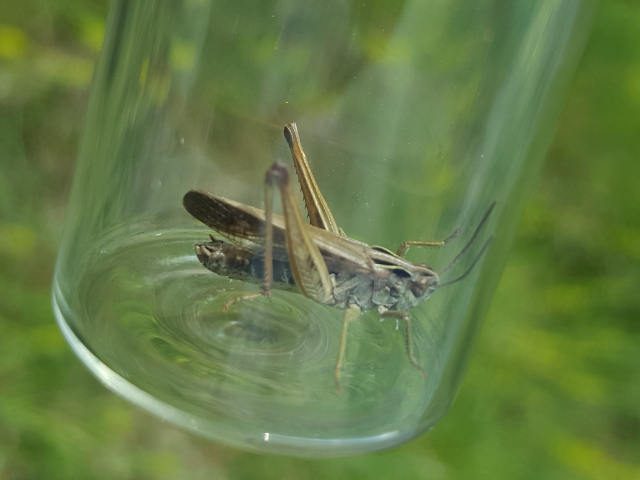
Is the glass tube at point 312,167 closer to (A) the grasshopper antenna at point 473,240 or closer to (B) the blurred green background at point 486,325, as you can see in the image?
(A) the grasshopper antenna at point 473,240

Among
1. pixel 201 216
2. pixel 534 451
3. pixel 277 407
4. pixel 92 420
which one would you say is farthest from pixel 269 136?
pixel 534 451

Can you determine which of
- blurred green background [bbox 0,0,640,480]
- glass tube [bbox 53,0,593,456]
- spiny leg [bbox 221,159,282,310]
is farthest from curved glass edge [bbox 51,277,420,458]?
blurred green background [bbox 0,0,640,480]

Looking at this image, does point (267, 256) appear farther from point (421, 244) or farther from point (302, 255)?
point (421, 244)

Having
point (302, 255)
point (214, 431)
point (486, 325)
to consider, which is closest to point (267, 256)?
point (302, 255)

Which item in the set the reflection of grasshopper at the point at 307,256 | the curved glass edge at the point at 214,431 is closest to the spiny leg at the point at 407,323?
the reflection of grasshopper at the point at 307,256

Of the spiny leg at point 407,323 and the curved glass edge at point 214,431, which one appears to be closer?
the curved glass edge at point 214,431

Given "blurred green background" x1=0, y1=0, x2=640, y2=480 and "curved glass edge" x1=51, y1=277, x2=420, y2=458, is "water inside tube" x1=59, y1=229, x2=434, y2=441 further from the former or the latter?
"blurred green background" x1=0, y1=0, x2=640, y2=480
